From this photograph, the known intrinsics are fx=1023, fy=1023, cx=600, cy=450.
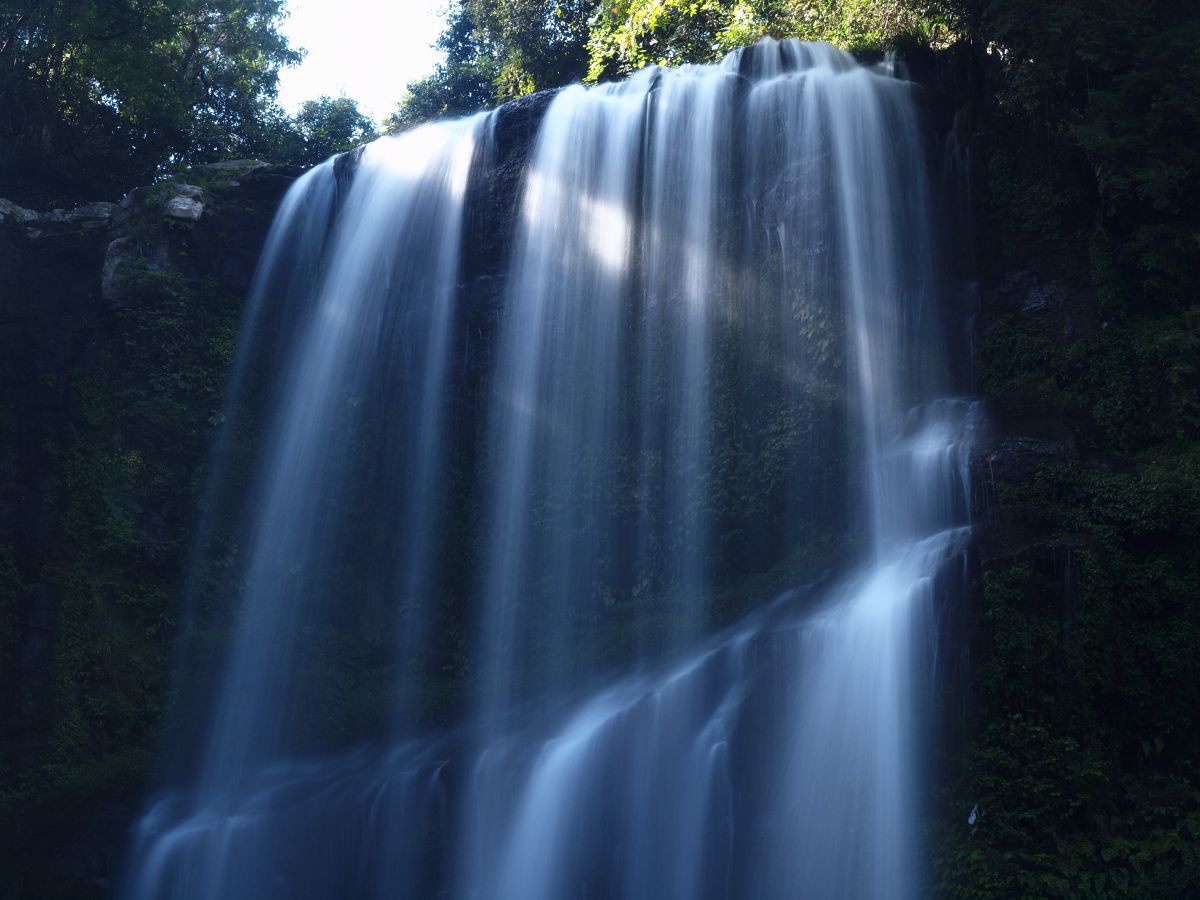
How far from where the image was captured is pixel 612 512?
1229 cm

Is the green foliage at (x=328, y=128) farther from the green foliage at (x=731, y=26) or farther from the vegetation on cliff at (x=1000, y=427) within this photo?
the green foliage at (x=731, y=26)

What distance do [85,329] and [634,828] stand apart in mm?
9905

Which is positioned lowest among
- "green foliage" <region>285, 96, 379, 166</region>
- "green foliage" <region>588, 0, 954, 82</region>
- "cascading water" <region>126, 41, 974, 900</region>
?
"cascading water" <region>126, 41, 974, 900</region>

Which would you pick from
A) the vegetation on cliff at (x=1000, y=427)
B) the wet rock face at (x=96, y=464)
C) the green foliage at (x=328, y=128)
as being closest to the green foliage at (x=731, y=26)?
the vegetation on cliff at (x=1000, y=427)

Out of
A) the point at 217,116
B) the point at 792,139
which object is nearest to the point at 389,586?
the point at 792,139

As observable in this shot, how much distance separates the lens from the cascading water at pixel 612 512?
27.8 feet

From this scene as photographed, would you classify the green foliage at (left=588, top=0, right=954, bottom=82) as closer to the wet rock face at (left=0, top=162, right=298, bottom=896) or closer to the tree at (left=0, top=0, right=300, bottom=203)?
the wet rock face at (left=0, top=162, right=298, bottom=896)

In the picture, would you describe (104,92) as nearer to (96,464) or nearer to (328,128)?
(328,128)

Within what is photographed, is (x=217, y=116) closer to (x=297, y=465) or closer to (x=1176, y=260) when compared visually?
(x=297, y=465)

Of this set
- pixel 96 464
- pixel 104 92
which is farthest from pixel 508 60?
pixel 96 464

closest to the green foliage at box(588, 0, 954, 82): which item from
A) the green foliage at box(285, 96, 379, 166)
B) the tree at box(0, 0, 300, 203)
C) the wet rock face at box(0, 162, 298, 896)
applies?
Answer: the wet rock face at box(0, 162, 298, 896)

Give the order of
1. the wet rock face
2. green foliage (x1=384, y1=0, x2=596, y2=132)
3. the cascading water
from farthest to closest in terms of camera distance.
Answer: green foliage (x1=384, y1=0, x2=596, y2=132) < the wet rock face < the cascading water

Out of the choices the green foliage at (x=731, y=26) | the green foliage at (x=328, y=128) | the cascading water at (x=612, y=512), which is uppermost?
the green foliage at (x=328, y=128)

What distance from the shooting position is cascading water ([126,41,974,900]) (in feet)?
27.8
